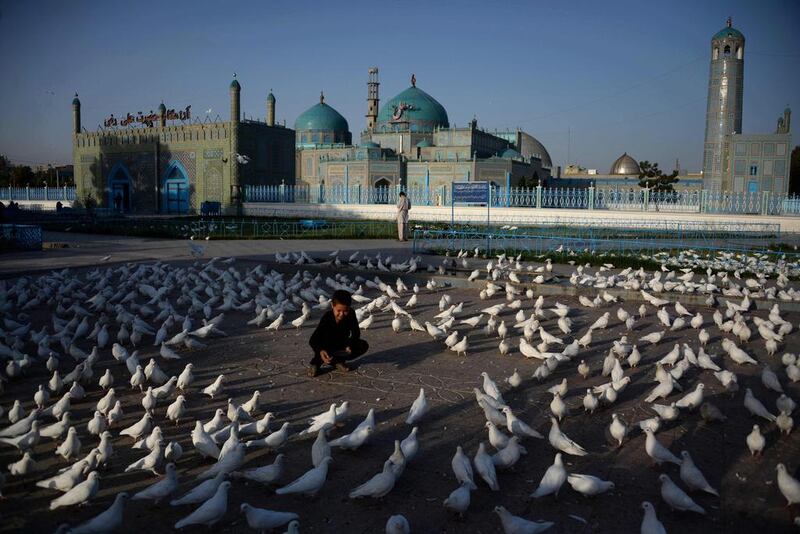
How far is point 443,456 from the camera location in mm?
3588

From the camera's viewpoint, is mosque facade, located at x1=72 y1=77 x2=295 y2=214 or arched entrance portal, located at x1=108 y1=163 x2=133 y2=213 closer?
mosque facade, located at x1=72 y1=77 x2=295 y2=214

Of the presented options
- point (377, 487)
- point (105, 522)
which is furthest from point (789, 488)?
point (105, 522)

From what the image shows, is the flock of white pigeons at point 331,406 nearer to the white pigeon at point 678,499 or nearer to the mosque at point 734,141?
the white pigeon at point 678,499

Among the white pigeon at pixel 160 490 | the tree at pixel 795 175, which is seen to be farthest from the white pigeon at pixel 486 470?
the tree at pixel 795 175

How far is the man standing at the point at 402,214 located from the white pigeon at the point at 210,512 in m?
12.2

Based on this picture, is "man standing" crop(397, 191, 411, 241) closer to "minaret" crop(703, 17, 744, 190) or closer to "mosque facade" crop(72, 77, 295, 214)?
"mosque facade" crop(72, 77, 295, 214)

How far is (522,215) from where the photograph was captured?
21.3 meters

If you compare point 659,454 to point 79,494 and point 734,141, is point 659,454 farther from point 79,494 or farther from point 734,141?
point 734,141

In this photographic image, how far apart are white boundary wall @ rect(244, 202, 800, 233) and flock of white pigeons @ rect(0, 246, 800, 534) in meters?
10.3

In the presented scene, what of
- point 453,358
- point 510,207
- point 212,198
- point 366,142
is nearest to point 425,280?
point 453,358

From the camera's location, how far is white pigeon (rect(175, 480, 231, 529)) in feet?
8.86

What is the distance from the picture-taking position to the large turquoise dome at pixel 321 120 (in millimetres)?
44906

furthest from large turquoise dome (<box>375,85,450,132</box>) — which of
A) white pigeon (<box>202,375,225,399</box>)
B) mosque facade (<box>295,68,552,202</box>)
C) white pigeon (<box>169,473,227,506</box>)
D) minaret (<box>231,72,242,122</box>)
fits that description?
white pigeon (<box>169,473,227,506</box>)

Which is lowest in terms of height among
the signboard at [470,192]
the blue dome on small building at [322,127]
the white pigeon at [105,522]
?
the white pigeon at [105,522]
